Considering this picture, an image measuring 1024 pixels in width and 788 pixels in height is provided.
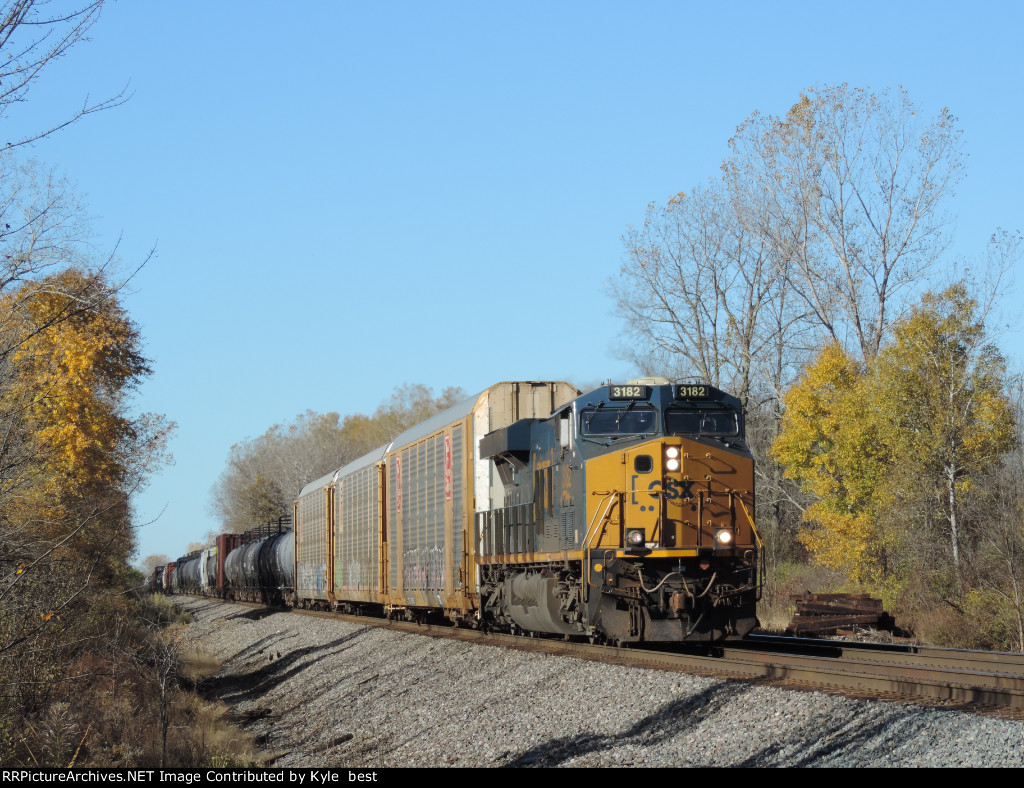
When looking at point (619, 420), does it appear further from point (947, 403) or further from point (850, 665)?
point (947, 403)

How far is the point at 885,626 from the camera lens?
1880 centimetres

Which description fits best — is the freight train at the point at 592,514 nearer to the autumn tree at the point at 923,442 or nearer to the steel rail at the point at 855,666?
the steel rail at the point at 855,666

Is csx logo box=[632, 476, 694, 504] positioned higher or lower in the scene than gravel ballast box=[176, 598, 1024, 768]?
higher

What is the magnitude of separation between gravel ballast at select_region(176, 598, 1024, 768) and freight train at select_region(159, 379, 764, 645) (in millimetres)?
932

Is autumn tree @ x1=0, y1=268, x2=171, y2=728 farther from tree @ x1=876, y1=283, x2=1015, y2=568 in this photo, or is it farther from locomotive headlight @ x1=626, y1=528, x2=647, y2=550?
tree @ x1=876, y1=283, x2=1015, y2=568

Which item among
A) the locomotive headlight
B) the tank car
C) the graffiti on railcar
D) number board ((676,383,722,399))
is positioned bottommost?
the tank car

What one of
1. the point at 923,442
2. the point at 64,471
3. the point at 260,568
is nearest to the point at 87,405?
the point at 64,471

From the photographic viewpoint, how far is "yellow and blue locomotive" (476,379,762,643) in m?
12.7

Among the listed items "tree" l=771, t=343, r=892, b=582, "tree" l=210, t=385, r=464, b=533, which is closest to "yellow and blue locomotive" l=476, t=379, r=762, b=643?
"tree" l=771, t=343, r=892, b=582

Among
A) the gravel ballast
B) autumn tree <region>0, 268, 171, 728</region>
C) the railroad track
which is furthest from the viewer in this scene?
autumn tree <region>0, 268, 171, 728</region>

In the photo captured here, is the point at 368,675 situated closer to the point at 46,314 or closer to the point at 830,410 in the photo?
the point at 46,314

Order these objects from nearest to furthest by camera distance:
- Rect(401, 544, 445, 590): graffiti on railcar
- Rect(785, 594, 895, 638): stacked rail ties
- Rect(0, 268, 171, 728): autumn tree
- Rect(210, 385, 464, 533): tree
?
Rect(0, 268, 171, 728): autumn tree, Rect(785, 594, 895, 638): stacked rail ties, Rect(401, 544, 445, 590): graffiti on railcar, Rect(210, 385, 464, 533): tree

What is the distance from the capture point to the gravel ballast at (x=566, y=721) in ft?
25.8

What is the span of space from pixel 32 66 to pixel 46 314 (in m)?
19.3
